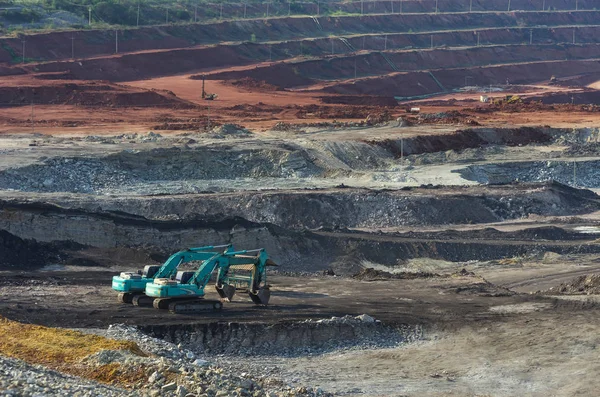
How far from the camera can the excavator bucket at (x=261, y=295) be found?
25.9m

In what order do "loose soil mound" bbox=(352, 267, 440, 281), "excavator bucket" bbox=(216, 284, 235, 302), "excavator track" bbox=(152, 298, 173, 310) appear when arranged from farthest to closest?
"loose soil mound" bbox=(352, 267, 440, 281) → "excavator bucket" bbox=(216, 284, 235, 302) → "excavator track" bbox=(152, 298, 173, 310)

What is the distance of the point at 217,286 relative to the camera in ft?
85.7

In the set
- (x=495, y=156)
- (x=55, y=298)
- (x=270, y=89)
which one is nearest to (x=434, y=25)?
(x=270, y=89)

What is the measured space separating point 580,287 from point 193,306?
11232 mm

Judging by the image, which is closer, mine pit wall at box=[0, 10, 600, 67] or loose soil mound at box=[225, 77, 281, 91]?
loose soil mound at box=[225, 77, 281, 91]

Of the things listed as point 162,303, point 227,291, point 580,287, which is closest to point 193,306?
point 162,303

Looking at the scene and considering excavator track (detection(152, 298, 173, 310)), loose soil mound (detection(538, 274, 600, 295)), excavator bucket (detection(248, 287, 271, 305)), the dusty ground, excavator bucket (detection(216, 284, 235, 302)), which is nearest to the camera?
the dusty ground

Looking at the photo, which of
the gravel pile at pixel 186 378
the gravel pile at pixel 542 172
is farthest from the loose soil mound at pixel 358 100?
the gravel pile at pixel 186 378

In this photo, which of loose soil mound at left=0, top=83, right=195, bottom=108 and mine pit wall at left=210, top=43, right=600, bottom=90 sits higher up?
mine pit wall at left=210, top=43, right=600, bottom=90

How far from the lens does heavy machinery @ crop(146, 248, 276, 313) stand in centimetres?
2470

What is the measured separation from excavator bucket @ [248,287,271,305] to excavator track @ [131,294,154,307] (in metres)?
2.40

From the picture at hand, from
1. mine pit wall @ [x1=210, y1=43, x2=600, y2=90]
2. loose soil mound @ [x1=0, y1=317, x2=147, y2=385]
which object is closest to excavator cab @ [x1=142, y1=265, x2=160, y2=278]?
loose soil mound @ [x1=0, y1=317, x2=147, y2=385]

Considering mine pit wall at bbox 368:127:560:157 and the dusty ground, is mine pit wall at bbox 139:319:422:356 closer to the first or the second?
the dusty ground

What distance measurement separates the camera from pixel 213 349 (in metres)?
23.2
